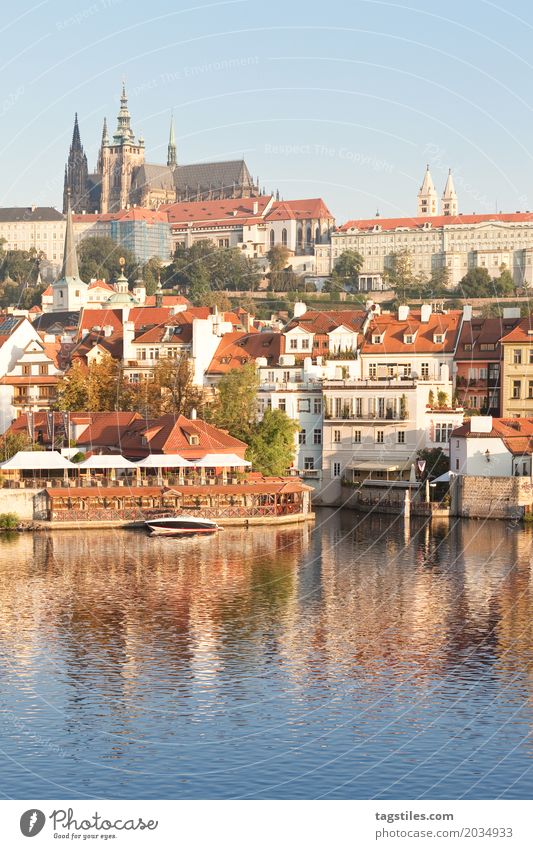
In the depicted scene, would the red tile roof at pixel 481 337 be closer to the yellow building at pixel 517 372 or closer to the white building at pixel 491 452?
the yellow building at pixel 517 372

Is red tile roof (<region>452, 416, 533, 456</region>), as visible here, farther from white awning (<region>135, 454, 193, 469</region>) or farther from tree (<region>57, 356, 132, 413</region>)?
tree (<region>57, 356, 132, 413</region>)

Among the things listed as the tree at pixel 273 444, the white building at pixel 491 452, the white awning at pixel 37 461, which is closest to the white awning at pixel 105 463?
the white awning at pixel 37 461

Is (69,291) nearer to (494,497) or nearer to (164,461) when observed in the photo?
(164,461)

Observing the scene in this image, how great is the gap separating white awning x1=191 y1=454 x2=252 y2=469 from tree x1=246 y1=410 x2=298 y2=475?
3.23 m

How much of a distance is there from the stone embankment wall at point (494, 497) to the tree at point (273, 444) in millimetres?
9772

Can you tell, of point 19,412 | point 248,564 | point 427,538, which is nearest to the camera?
point 248,564

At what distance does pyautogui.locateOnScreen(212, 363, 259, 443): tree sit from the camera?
→ 8625 cm

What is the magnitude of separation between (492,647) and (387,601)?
862 centimetres

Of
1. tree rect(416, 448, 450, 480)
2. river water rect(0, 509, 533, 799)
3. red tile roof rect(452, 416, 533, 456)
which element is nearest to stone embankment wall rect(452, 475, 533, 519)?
red tile roof rect(452, 416, 533, 456)

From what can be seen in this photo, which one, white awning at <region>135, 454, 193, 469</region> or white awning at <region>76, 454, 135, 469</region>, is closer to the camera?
white awning at <region>76, 454, 135, 469</region>

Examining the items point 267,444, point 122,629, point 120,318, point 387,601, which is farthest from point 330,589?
point 120,318

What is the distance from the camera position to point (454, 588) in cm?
5634

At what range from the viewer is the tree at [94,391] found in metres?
90.2

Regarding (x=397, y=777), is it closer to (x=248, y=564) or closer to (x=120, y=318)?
Answer: (x=248, y=564)
